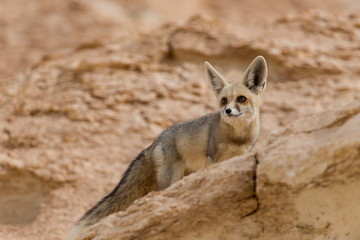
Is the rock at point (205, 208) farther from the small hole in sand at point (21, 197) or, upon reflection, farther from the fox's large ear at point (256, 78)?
the small hole in sand at point (21, 197)

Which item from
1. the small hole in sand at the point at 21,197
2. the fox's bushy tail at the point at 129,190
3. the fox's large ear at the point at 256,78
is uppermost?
the fox's large ear at the point at 256,78

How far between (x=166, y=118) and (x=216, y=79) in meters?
3.28

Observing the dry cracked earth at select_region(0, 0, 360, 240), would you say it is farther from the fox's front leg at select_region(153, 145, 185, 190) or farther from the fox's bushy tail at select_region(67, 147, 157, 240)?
the fox's front leg at select_region(153, 145, 185, 190)

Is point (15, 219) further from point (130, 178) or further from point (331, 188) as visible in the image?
point (331, 188)

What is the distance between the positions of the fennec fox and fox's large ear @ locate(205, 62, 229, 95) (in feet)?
0.54

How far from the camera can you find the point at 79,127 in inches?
329

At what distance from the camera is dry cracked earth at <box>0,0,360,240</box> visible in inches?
152

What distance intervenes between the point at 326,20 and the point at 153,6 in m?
6.39

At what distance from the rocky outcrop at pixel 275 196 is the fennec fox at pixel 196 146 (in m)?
0.82

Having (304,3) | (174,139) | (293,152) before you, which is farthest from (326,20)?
(293,152)

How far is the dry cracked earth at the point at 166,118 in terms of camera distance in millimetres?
3871

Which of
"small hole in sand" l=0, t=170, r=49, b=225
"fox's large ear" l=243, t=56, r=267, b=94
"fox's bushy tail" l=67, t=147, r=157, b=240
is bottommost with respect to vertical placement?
"small hole in sand" l=0, t=170, r=49, b=225

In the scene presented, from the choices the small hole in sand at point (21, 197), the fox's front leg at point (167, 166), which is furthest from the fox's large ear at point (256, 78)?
the small hole in sand at point (21, 197)

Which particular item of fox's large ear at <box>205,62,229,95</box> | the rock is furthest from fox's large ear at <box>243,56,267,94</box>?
the rock
